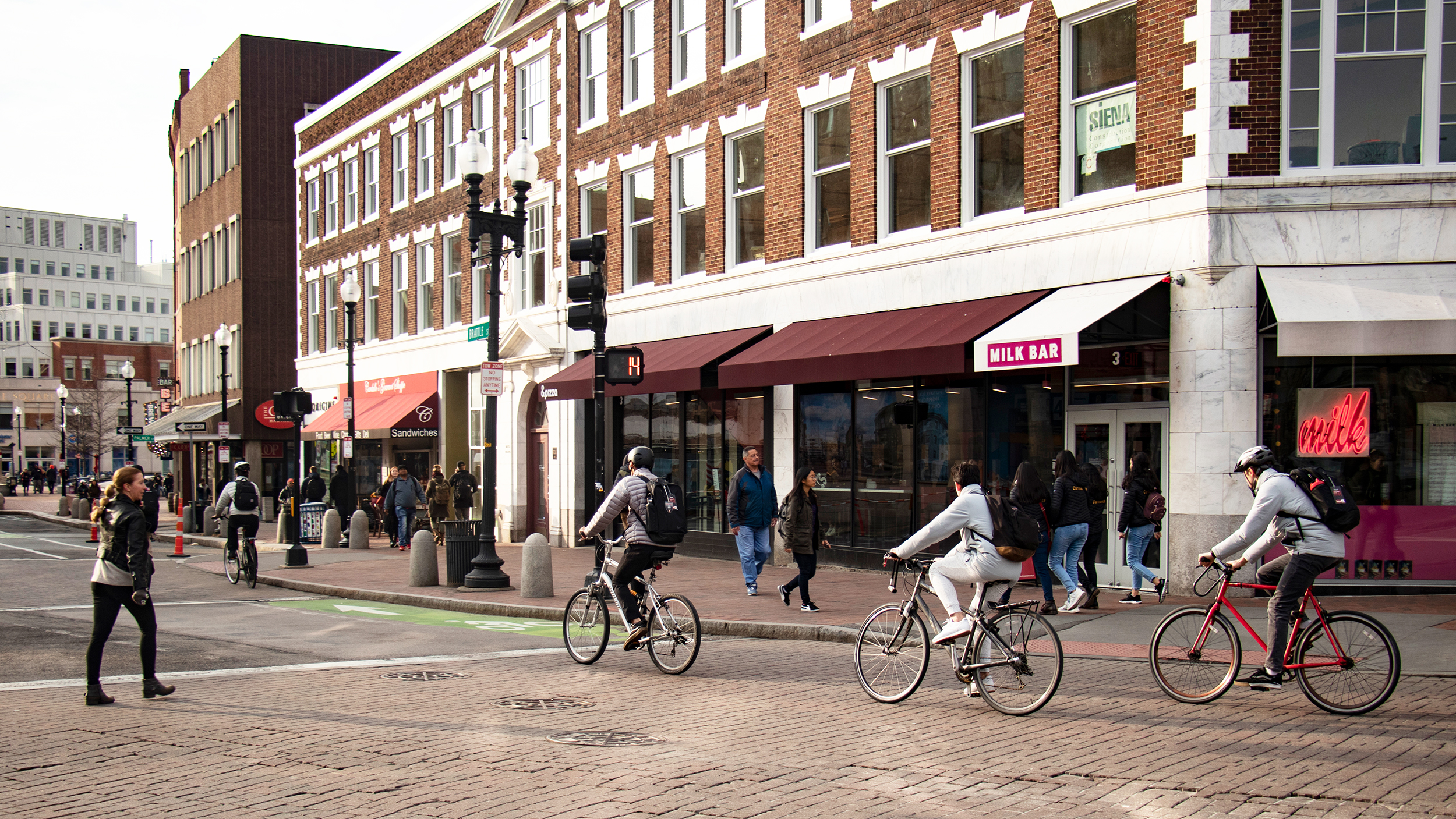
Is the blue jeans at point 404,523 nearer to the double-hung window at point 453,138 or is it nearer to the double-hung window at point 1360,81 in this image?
the double-hung window at point 453,138

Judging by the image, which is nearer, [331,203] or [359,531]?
[359,531]

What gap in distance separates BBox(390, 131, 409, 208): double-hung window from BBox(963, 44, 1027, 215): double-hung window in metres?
19.7

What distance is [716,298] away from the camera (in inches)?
822

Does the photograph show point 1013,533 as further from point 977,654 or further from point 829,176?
point 829,176

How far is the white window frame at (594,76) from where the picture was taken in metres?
24.1

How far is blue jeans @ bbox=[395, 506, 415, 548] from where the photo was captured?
2555 centimetres

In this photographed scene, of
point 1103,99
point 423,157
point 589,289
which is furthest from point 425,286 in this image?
point 1103,99

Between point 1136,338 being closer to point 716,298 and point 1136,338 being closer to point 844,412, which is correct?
point 844,412

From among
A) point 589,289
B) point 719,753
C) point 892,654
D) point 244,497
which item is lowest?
point 719,753

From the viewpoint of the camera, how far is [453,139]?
3008 cm

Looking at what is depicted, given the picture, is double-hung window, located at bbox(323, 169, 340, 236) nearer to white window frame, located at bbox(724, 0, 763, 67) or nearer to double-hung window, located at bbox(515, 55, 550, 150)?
double-hung window, located at bbox(515, 55, 550, 150)

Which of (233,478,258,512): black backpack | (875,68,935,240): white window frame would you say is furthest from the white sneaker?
(233,478,258,512): black backpack

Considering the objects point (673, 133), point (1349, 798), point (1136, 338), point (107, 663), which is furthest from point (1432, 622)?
point (673, 133)

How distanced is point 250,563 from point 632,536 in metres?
10.8
